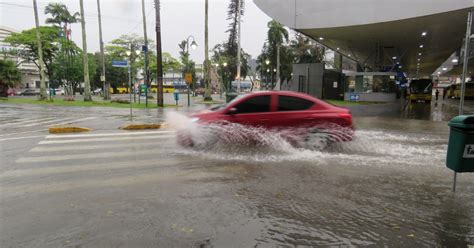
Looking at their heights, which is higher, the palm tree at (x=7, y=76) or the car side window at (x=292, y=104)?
the palm tree at (x=7, y=76)

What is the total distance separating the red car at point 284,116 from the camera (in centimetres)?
852

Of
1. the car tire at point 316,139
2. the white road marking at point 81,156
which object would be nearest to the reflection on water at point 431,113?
the car tire at point 316,139

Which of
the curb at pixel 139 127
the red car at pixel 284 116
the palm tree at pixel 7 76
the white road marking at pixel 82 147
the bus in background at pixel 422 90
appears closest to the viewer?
the red car at pixel 284 116

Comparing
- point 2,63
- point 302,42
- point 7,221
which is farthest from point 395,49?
point 2,63

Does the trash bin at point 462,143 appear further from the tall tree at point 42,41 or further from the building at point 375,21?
the tall tree at point 42,41

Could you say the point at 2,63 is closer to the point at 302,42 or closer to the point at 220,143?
the point at 302,42

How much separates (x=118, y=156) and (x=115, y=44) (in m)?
54.4

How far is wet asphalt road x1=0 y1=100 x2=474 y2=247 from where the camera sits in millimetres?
3871

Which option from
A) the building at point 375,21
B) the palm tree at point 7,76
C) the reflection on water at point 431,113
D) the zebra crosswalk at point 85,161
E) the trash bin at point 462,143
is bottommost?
the reflection on water at point 431,113

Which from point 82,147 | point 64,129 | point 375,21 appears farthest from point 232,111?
point 375,21

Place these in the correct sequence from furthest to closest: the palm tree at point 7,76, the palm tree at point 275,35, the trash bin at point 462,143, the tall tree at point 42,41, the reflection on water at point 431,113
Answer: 1. the palm tree at point 275,35
2. the palm tree at point 7,76
3. the tall tree at point 42,41
4. the reflection on water at point 431,113
5. the trash bin at point 462,143

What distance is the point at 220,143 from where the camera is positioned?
874 centimetres

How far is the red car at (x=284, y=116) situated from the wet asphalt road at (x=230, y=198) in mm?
535

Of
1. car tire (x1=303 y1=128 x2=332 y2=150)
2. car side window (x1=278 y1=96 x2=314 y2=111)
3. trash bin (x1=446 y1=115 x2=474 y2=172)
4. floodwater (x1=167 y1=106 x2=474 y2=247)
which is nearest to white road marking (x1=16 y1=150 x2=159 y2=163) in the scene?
Result: floodwater (x1=167 y1=106 x2=474 y2=247)
